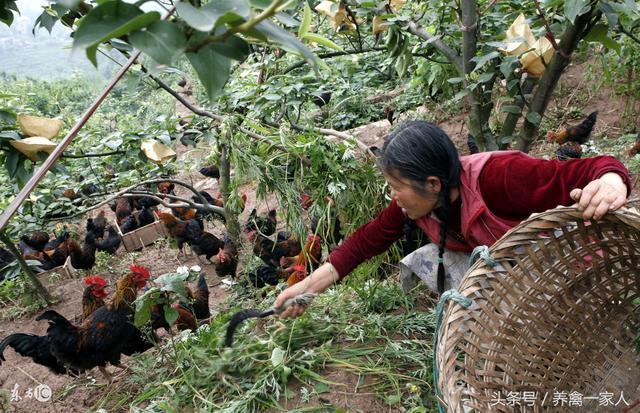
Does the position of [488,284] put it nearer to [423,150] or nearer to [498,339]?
[498,339]

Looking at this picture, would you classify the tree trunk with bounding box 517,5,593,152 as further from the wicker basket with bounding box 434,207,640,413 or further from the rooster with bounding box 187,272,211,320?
the rooster with bounding box 187,272,211,320

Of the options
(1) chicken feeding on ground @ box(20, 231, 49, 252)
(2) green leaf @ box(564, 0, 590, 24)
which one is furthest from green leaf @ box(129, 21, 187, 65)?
(1) chicken feeding on ground @ box(20, 231, 49, 252)

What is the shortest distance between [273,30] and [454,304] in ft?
3.79

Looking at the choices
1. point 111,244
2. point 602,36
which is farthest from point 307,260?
point 111,244

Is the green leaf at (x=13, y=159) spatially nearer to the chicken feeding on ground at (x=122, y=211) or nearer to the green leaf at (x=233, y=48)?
the green leaf at (x=233, y=48)

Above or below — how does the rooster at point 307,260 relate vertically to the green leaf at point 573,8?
below

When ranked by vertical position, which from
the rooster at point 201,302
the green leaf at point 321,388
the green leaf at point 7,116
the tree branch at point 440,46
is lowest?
the rooster at point 201,302

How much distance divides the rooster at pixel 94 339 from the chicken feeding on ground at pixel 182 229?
2136 mm

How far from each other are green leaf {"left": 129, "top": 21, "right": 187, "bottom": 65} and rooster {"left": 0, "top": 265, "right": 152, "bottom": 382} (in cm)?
278

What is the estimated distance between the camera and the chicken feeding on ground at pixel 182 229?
17.7ft

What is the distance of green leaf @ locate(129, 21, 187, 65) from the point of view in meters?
0.55

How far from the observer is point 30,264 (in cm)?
434

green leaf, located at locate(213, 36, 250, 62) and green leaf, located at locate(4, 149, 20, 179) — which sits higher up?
green leaf, located at locate(213, 36, 250, 62)

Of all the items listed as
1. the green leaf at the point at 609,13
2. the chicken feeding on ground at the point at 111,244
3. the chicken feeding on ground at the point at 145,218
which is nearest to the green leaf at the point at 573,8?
the green leaf at the point at 609,13
